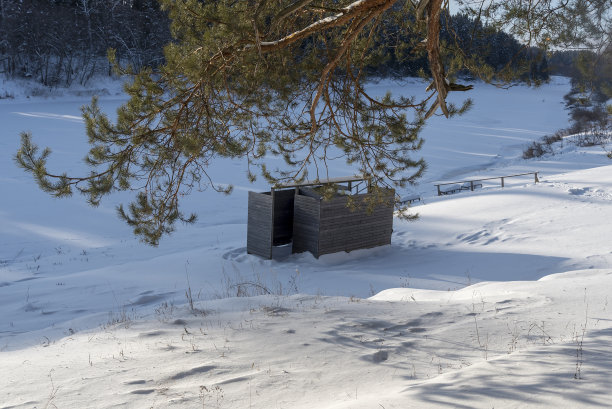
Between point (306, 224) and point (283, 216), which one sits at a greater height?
point (283, 216)

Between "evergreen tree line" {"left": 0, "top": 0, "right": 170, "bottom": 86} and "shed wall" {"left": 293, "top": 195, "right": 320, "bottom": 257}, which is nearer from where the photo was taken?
"shed wall" {"left": 293, "top": 195, "right": 320, "bottom": 257}

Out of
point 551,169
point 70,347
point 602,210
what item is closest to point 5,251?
point 70,347

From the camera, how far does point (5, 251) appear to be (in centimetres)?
1322

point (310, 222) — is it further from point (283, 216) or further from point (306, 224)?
point (283, 216)

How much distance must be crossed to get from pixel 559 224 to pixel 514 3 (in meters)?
6.95

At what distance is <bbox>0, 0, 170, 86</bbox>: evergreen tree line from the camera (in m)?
39.8

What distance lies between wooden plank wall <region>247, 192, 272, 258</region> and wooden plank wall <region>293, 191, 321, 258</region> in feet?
1.72

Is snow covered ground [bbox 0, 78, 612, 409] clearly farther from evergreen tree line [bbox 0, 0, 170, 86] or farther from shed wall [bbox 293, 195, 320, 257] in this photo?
evergreen tree line [bbox 0, 0, 170, 86]

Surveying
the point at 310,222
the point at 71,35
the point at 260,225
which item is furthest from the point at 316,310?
the point at 71,35

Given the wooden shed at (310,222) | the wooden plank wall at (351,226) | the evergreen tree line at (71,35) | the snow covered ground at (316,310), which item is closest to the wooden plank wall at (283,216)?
the wooden shed at (310,222)

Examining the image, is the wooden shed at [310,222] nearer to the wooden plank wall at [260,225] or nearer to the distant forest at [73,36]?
the wooden plank wall at [260,225]

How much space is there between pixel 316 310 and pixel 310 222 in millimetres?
5447

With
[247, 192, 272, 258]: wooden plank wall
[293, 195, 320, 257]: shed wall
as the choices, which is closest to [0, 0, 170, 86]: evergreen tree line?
[247, 192, 272, 258]: wooden plank wall

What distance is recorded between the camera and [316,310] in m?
6.02
